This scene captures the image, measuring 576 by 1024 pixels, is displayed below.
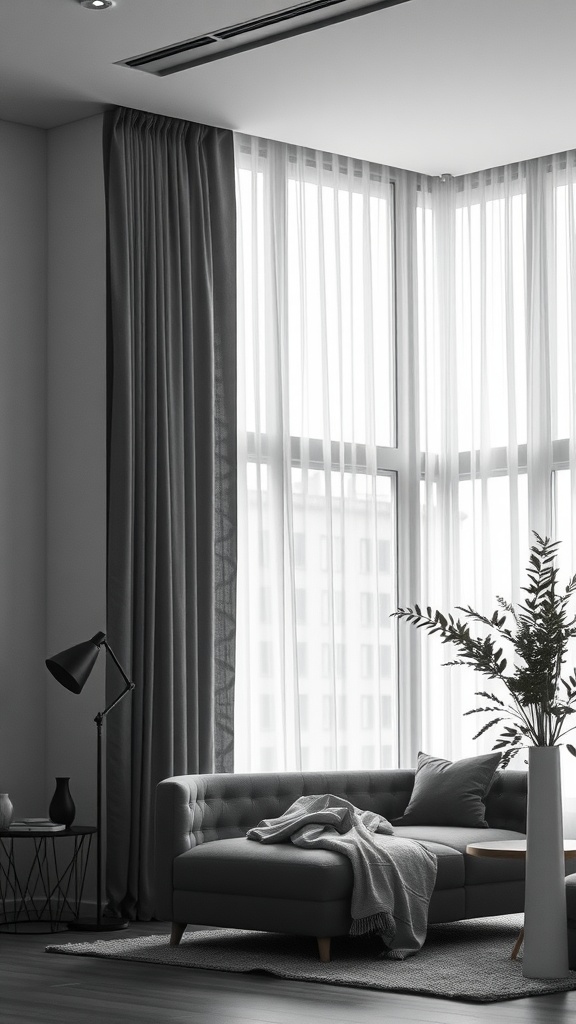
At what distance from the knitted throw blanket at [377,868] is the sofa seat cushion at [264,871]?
46mm

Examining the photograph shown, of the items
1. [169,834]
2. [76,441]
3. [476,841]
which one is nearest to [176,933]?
[169,834]

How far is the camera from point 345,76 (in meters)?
6.67

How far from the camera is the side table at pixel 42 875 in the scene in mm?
6816

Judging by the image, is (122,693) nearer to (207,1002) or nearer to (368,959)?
(368,959)

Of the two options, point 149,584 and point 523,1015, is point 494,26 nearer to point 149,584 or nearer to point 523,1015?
point 149,584

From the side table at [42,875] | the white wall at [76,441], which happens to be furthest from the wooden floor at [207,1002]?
the white wall at [76,441]

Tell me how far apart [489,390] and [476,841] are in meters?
2.83

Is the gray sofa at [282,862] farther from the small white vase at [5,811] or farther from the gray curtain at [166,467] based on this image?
the small white vase at [5,811]

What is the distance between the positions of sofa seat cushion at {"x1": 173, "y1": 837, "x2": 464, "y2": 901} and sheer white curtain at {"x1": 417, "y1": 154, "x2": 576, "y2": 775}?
6.10 ft

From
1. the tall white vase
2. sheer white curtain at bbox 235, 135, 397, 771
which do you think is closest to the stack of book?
sheer white curtain at bbox 235, 135, 397, 771

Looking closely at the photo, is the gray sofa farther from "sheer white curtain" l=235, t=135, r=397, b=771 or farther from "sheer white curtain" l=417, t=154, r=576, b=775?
"sheer white curtain" l=417, t=154, r=576, b=775

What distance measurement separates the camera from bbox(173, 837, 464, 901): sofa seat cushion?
5445 millimetres

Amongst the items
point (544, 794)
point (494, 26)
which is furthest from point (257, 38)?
point (544, 794)

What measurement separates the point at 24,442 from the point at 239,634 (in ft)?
4.60
